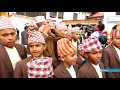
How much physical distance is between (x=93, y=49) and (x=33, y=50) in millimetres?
475

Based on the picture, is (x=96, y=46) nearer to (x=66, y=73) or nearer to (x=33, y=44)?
(x=66, y=73)

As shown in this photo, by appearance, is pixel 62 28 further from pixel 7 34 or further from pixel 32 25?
pixel 7 34

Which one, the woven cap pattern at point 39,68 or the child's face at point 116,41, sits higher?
→ the child's face at point 116,41

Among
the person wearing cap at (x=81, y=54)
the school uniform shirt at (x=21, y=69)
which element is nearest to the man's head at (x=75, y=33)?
the person wearing cap at (x=81, y=54)

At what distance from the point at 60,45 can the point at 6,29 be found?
1.44ft

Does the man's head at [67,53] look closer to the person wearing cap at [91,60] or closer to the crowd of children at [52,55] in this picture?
the crowd of children at [52,55]

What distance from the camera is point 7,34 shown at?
168 centimetres

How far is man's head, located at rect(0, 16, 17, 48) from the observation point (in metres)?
1.68

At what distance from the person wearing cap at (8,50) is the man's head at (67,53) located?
11.7 inches

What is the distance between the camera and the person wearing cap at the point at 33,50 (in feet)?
5.24

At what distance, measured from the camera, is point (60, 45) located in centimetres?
171

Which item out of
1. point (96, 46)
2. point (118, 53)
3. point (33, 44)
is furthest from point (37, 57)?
point (118, 53)

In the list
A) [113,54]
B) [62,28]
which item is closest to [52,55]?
[62,28]

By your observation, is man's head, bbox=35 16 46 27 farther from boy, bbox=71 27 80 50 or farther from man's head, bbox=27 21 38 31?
boy, bbox=71 27 80 50
